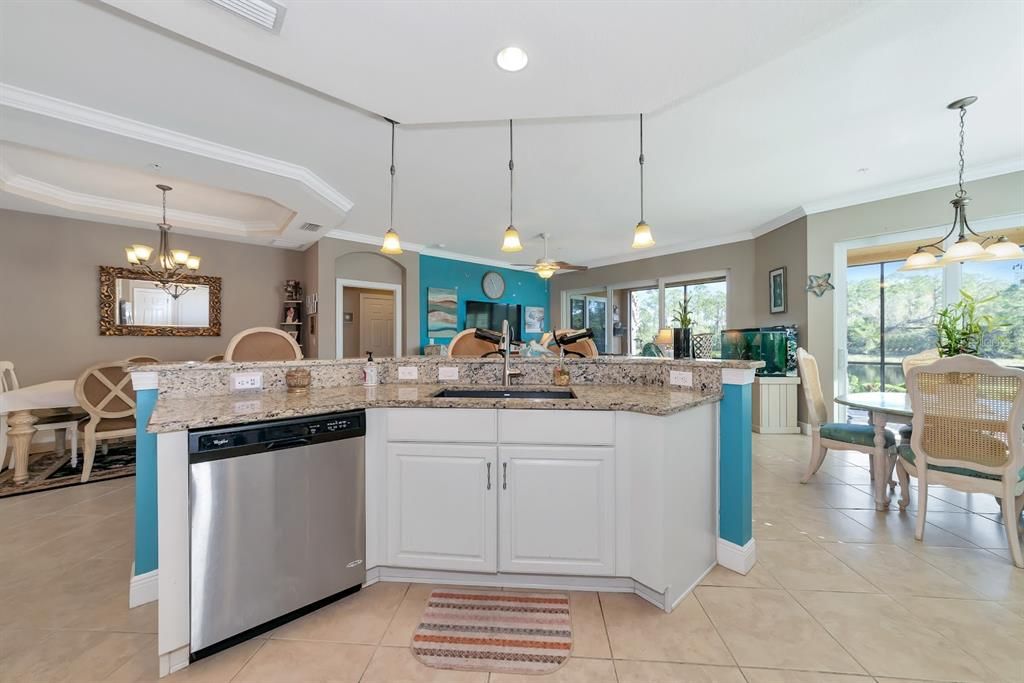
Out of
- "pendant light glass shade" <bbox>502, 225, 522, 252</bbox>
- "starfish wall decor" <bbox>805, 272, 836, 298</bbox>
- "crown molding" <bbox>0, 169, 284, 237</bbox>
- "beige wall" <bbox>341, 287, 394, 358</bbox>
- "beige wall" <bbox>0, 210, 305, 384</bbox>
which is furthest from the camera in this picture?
"beige wall" <bbox>341, 287, 394, 358</bbox>

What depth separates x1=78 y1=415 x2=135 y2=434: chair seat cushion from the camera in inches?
126

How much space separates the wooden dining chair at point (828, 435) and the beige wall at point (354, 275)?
16.5 feet

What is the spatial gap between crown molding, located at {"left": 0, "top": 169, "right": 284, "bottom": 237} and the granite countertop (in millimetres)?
3522

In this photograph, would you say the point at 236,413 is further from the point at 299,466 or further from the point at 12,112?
the point at 12,112

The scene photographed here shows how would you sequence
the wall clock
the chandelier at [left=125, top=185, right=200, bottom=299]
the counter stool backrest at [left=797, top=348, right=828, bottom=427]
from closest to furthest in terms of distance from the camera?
the counter stool backrest at [left=797, top=348, right=828, bottom=427]
the chandelier at [left=125, top=185, right=200, bottom=299]
the wall clock

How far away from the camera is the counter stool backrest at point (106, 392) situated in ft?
10.3

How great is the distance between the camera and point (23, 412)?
3148 mm

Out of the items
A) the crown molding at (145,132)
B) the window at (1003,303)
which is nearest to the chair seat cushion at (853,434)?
the window at (1003,303)

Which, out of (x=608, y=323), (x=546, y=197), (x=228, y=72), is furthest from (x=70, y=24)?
(x=608, y=323)

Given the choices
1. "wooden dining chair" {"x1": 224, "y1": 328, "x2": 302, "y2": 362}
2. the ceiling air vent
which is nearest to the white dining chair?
"wooden dining chair" {"x1": 224, "y1": 328, "x2": 302, "y2": 362}

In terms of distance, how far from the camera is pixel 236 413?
1473 millimetres

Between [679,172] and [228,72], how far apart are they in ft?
11.2

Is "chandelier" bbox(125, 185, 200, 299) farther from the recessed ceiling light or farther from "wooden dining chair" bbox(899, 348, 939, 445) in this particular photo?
"wooden dining chair" bbox(899, 348, 939, 445)

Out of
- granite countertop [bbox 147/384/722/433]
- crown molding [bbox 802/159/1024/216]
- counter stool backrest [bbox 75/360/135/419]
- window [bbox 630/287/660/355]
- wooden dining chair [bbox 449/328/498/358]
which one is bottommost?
counter stool backrest [bbox 75/360/135/419]
